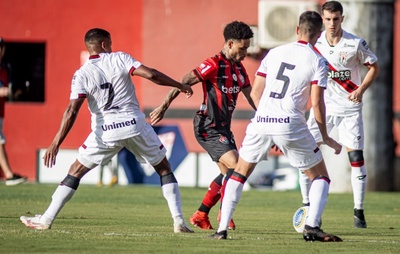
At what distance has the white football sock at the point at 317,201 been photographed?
10.4 meters

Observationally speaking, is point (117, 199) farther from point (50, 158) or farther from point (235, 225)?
point (50, 158)

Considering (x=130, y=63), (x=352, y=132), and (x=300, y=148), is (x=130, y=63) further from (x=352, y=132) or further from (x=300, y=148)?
(x=352, y=132)

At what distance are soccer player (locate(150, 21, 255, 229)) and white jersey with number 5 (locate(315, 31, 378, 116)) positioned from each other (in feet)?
4.61

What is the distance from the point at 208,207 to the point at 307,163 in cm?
230

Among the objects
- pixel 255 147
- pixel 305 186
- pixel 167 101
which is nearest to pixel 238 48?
pixel 167 101

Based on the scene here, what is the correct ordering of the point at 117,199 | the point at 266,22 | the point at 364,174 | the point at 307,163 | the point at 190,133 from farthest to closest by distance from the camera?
1. the point at 190,133
2. the point at 266,22
3. the point at 117,199
4. the point at 364,174
5. the point at 307,163

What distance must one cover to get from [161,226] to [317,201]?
2.39 m

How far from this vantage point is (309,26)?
10375 millimetres

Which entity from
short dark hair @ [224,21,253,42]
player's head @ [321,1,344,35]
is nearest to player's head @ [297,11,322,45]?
short dark hair @ [224,21,253,42]

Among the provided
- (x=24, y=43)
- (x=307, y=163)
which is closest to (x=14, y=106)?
(x=24, y=43)

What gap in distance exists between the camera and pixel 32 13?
27.2 meters

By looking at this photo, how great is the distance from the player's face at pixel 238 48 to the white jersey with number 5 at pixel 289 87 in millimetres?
1632

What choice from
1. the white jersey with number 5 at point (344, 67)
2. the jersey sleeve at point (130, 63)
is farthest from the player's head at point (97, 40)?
the white jersey with number 5 at point (344, 67)

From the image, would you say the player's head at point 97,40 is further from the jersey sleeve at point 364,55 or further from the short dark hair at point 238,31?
the jersey sleeve at point 364,55
